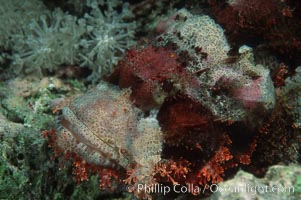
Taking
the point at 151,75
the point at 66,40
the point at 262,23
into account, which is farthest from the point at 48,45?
the point at 262,23

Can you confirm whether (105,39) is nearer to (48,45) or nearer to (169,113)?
(48,45)

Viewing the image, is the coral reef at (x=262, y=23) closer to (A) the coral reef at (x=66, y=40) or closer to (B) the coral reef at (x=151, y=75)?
(B) the coral reef at (x=151, y=75)

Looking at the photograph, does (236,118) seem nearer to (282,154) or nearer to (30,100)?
(282,154)

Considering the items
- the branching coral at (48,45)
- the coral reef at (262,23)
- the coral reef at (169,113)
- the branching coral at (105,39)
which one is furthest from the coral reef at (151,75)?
the branching coral at (48,45)

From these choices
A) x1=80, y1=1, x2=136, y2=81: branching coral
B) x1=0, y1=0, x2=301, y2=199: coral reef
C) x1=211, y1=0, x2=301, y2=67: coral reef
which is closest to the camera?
x1=0, y1=0, x2=301, y2=199: coral reef

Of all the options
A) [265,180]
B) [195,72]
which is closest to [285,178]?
[265,180]

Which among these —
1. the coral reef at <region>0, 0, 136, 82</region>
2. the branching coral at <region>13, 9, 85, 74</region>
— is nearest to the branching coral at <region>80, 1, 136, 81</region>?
the coral reef at <region>0, 0, 136, 82</region>

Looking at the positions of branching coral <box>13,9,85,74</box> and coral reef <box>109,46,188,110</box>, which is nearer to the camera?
coral reef <box>109,46,188,110</box>

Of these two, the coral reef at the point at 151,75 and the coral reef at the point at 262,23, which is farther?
the coral reef at the point at 262,23

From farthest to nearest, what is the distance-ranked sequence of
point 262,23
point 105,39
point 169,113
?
point 105,39
point 262,23
point 169,113

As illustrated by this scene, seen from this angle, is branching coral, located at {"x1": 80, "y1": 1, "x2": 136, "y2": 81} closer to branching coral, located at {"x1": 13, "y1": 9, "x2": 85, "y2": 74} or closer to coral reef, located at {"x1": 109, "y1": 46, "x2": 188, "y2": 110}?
branching coral, located at {"x1": 13, "y1": 9, "x2": 85, "y2": 74}

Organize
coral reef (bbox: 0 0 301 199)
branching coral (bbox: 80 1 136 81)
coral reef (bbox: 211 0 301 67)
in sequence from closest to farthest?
1. coral reef (bbox: 0 0 301 199)
2. coral reef (bbox: 211 0 301 67)
3. branching coral (bbox: 80 1 136 81)

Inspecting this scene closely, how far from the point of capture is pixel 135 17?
497cm

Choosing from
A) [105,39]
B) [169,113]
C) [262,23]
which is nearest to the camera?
[169,113]
